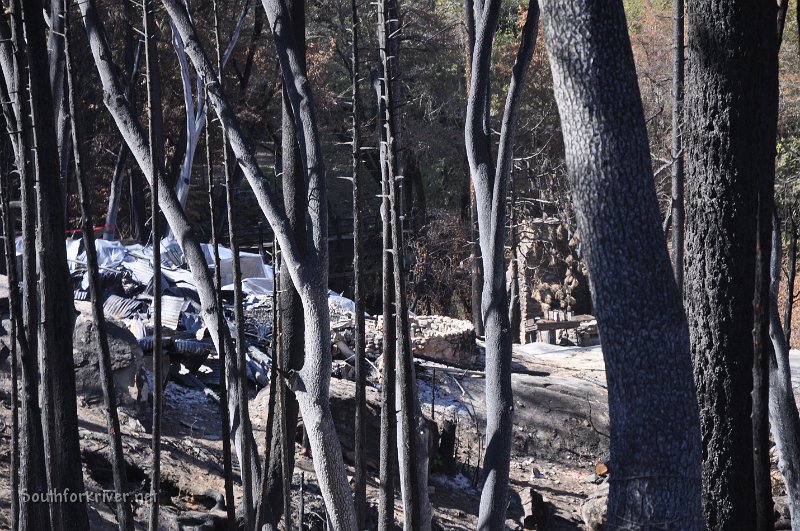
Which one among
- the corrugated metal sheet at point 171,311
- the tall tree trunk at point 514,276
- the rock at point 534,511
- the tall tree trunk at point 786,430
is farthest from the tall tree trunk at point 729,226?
the tall tree trunk at point 514,276

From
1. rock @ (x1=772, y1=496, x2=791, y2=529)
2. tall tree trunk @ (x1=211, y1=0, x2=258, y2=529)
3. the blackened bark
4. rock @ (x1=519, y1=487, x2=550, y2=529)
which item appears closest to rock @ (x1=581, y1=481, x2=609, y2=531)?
rock @ (x1=519, y1=487, x2=550, y2=529)

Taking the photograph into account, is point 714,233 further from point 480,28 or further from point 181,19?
point 181,19

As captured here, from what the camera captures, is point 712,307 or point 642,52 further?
point 642,52

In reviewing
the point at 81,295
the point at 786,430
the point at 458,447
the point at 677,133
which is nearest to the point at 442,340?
the point at 458,447

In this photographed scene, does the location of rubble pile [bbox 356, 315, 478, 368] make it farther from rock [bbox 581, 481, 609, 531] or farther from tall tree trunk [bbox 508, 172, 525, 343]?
tall tree trunk [bbox 508, 172, 525, 343]

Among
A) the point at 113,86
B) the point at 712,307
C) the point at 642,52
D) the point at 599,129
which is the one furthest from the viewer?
the point at 642,52

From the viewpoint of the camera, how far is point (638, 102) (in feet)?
15.0

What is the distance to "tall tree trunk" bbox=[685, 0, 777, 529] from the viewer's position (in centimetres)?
589

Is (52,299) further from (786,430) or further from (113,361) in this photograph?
(786,430)

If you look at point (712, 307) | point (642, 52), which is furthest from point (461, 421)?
point (642, 52)

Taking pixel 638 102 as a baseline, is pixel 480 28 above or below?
above

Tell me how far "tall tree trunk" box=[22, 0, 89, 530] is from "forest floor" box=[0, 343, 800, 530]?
2541 millimetres

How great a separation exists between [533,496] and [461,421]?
7.13ft

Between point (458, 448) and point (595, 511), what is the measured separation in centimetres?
257
